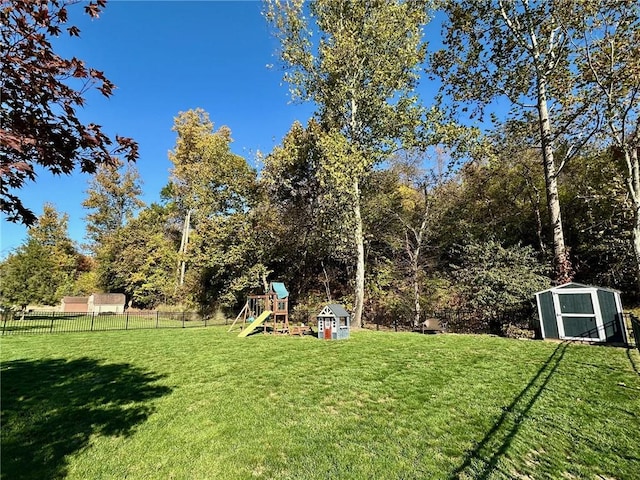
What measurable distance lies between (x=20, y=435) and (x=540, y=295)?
11.8 meters

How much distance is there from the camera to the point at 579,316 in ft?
30.1

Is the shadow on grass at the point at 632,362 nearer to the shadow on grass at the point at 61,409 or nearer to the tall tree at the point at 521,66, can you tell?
the tall tree at the point at 521,66

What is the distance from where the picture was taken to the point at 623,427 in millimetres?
4199

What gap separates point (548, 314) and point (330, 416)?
8.22 metres

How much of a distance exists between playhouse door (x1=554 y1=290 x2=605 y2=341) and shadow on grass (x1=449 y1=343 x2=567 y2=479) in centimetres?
412

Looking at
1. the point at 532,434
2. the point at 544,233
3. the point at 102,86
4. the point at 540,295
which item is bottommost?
the point at 532,434

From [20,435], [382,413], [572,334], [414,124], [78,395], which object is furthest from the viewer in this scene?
[414,124]

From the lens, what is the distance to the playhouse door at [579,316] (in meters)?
8.91

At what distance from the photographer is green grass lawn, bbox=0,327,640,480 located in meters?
3.48

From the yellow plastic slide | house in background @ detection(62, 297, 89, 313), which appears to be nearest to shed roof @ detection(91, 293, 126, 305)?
house in background @ detection(62, 297, 89, 313)

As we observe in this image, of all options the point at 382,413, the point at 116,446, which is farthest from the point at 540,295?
the point at 116,446

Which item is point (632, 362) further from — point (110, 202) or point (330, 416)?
point (110, 202)

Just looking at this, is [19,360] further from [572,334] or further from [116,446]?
[572,334]

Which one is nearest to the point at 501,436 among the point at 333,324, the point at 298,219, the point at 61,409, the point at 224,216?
the point at 61,409
